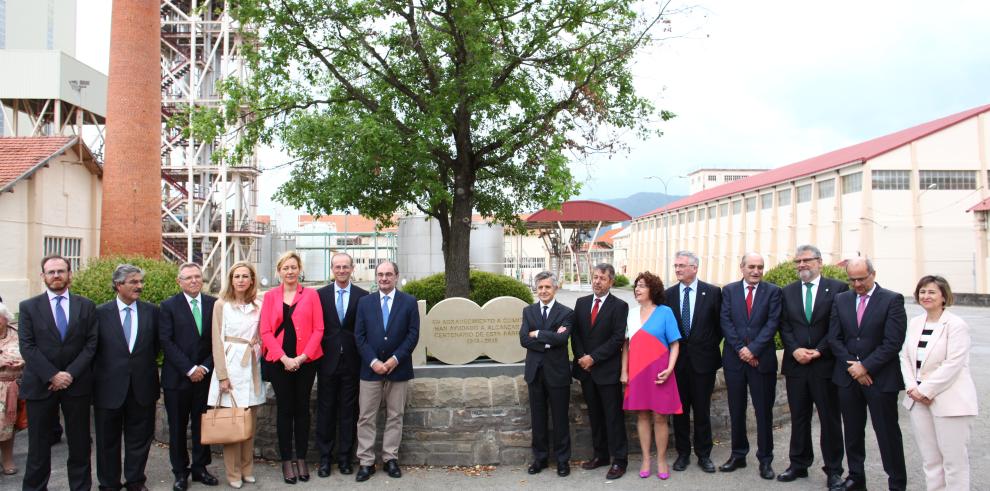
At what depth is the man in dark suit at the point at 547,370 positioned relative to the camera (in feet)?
22.3

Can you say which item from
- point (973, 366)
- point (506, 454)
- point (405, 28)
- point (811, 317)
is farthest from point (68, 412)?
point (973, 366)

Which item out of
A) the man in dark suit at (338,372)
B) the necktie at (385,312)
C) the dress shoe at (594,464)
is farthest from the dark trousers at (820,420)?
the man in dark suit at (338,372)

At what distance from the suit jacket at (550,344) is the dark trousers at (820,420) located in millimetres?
2165

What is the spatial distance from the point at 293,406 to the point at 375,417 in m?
0.81

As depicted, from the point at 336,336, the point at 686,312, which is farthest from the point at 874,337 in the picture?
the point at 336,336

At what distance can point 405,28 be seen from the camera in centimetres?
1228

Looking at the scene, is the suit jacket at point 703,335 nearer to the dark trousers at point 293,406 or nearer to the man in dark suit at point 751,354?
the man in dark suit at point 751,354

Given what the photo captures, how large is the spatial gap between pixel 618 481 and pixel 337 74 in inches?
325

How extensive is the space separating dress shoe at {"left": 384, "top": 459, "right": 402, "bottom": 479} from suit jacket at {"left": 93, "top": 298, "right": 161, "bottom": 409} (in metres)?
2.27

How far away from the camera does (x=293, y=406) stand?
22.1 feet

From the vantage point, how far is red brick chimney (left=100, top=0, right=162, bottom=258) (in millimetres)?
14094

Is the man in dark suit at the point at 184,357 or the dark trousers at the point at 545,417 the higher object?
the man in dark suit at the point at 184,357

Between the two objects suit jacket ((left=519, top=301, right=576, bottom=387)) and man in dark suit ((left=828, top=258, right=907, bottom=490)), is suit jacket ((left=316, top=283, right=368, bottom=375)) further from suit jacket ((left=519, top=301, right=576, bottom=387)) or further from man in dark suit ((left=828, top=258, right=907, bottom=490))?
man in dark suit ((left=828, top=258, right=907, bottom=490))

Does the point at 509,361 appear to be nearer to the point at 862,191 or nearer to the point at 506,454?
the point at 506,454
